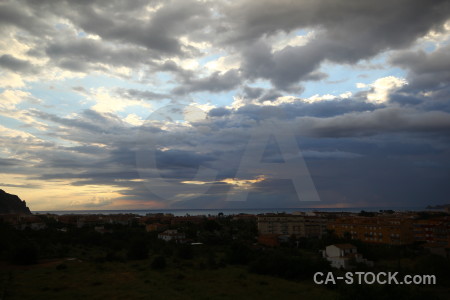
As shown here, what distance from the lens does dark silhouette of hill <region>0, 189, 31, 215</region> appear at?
13435 centimetres

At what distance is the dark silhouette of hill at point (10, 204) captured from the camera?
13435 cm

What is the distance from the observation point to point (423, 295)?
1353 centimetres

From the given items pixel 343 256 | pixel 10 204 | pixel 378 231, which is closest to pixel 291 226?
pixel 378 231

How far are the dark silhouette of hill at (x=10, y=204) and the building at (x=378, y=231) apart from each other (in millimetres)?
134205

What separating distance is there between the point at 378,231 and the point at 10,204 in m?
154

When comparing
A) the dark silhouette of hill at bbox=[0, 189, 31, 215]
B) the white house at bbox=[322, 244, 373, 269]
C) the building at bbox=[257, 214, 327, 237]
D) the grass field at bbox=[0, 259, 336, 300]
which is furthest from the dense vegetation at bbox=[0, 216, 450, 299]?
the dark silhouette of hill at bbox=[0, 189, 31, 215]

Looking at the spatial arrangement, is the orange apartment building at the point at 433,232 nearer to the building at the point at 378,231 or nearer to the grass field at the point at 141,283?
the building at the point at 378,231

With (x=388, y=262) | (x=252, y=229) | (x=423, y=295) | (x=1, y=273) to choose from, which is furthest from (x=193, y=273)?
(x=252, y=229)

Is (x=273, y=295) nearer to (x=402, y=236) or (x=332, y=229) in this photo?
(x=402, y=236)

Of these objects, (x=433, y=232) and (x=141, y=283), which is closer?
(x=141, y=283)

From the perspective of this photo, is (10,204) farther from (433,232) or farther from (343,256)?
(433,232)

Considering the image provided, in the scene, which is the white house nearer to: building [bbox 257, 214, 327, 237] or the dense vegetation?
the dense vegetation

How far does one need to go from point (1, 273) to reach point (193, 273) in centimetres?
1448

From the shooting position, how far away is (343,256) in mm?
31531
